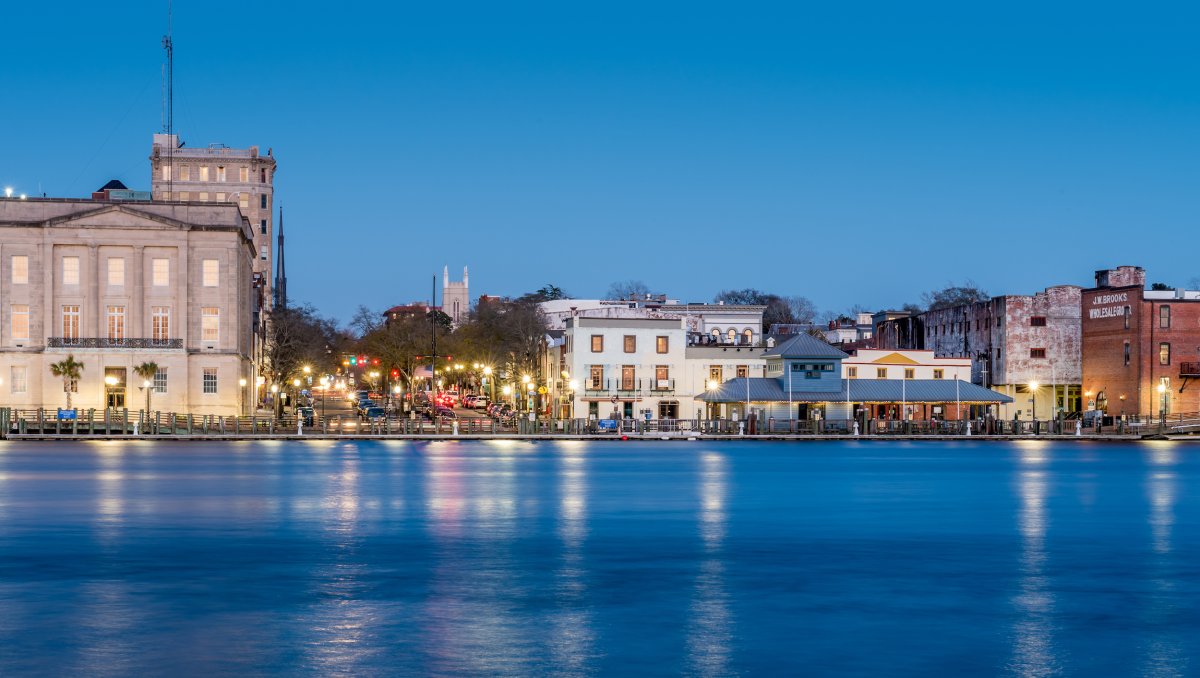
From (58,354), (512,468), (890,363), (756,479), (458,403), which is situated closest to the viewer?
(756,479)

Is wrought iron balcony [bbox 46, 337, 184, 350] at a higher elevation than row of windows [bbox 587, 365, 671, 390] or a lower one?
higher

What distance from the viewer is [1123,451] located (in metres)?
80.9

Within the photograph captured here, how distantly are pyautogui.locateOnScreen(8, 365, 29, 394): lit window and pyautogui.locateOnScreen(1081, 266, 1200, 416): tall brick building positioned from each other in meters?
73.8

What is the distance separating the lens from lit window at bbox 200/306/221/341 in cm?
9712

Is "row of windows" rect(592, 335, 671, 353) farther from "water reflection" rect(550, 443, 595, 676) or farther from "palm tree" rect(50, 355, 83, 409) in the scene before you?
"water reflection" rect(550, 443, 595, 676)

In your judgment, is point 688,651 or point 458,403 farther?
point 458,403

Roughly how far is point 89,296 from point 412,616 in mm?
80301

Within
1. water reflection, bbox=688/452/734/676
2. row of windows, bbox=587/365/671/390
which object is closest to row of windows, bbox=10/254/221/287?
row of windows, bbox=587/365/671/390

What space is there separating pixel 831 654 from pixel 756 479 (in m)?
35.4

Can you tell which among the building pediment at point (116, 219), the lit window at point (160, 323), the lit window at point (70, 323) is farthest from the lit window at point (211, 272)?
the lit window at point (70, 323)

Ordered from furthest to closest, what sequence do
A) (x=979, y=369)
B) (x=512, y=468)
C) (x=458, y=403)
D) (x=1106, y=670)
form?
1. (x=458, y=403)
2. (x=979, y=369)
3. (x=512, y=468)
4. (x=1106, y=670)

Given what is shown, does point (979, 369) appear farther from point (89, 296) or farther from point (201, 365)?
point (89, 296)

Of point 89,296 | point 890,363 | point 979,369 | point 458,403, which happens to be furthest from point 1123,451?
point 458,403

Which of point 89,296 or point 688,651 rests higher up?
point 89,296
